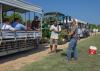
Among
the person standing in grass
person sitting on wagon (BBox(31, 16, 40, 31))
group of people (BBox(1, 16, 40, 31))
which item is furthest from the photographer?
person sitting on wagon (BBox(31, 16, 40, 31))

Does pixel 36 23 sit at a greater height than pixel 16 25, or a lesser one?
greater

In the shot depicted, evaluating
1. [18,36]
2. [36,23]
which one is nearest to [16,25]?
[18,36]

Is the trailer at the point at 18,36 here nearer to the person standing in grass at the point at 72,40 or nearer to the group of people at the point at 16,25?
Answer: the group of people at the point at 16,25

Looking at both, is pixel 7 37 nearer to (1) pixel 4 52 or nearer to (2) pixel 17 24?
(1) pixel 4 52

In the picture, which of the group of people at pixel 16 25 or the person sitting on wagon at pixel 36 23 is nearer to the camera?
the group of people at pixel 16 25

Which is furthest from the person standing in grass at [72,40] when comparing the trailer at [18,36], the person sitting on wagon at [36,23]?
the person sitting on wagon at [36,23]

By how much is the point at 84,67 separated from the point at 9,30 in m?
4.42

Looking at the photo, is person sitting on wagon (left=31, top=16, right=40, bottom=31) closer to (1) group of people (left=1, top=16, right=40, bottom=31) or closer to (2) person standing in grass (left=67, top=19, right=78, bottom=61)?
(1) group of people (left=1, top=16, right=40, bottom=31)

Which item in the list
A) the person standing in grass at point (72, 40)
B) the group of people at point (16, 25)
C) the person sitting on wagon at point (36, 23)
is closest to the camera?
the person standing in grass at point (72, 40)

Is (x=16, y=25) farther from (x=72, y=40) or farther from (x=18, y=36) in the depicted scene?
(x=72, y=40)

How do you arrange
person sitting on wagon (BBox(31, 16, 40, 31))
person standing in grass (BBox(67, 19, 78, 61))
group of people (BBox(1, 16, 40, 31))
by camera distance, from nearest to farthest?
person standing in grass (BBox(67, 19, 78, 61)), group of people (BBox(1, 16, 40, 31)), person sitting on wagon (BBox(31, 16, 40, 31))

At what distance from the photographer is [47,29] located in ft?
90.6

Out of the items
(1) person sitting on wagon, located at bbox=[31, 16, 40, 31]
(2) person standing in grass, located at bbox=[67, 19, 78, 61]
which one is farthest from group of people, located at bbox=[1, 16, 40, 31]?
(2) person standing in grass, located at bbox=[67, 19, 78, 61]

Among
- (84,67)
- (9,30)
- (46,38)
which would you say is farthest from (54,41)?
(46,38)
